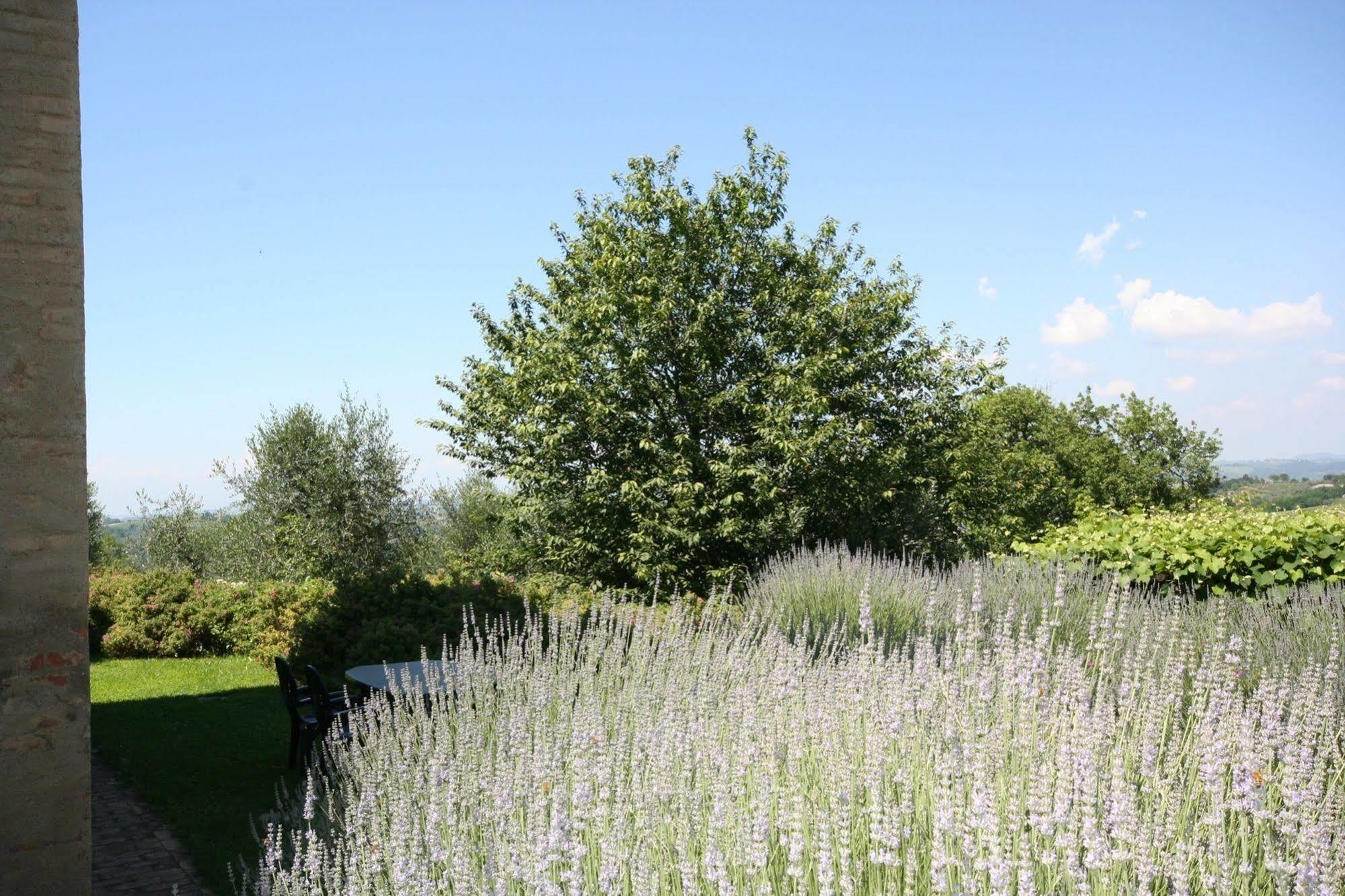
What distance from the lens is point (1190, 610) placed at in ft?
26.8

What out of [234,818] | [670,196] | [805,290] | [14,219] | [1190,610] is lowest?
[234,818]

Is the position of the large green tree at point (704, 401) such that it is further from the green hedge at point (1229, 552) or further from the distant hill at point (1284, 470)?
the distant hill at point (1284, 470)

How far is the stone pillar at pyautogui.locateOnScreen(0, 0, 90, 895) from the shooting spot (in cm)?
439

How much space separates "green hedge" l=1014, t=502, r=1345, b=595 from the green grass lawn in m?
7.91

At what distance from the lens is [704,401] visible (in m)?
15.6

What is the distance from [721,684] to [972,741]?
1856 millimetres

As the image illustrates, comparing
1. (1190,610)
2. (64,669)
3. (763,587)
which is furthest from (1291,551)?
(64,669)

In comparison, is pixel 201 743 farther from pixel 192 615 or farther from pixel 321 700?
pixel 192 615

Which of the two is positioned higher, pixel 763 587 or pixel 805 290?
pixel 805 290

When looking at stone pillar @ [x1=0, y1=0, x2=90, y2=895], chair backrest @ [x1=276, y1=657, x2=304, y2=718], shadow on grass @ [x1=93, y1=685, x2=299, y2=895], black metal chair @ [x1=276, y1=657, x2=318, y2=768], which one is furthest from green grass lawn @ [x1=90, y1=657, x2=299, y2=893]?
stone pillar @ [x1=0, y1=0, x2=90, y2=895]

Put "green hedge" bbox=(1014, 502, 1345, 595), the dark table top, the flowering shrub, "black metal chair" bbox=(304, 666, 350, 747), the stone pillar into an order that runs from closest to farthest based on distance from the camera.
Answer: the flowering shrub, the stone pillar, the dark table top, "black metal chair" bbox=(304, 666, 350, 747), "green hedge" bbox=(1014, 502, 1345, 595)

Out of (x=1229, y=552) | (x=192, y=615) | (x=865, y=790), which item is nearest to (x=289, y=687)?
(x=865, y=790)

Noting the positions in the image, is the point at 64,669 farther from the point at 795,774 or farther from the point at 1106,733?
the point at 1106,733

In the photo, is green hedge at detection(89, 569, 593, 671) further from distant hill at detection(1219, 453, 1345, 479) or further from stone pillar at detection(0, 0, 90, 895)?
distant hill at detection(1219, 453, 1345, 479)
